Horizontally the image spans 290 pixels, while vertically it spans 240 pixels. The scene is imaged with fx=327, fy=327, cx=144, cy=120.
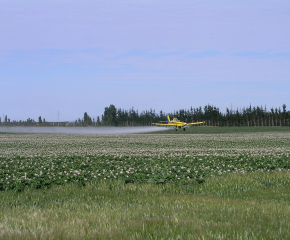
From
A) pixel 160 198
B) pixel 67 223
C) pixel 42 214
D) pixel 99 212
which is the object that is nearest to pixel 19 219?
pixel 42 214

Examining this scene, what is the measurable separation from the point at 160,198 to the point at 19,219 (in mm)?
4190

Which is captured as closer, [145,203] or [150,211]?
[150,211]

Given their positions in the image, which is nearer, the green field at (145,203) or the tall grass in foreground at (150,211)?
the tall grass in foreground at (150,211)

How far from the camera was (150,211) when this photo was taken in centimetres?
789

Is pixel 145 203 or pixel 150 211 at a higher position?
pixel 150 211

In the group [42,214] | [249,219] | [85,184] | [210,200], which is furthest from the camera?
[85,184]

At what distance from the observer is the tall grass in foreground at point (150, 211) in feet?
19.4

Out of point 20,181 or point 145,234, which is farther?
point 20,181

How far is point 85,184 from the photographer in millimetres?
12430

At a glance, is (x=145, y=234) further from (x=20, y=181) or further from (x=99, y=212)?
(x=20, y=181)

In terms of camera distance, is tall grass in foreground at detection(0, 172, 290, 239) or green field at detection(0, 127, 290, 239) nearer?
tall grass in foreground at detection(0, 172, 290, 239)

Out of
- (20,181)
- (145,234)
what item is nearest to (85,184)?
(20,181)

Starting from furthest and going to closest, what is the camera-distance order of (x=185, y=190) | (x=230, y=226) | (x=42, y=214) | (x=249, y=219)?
(x=185, y=190), (x=42, y=214), (x=249, y=219), (x=230, y=226)

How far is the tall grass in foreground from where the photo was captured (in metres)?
5.90
